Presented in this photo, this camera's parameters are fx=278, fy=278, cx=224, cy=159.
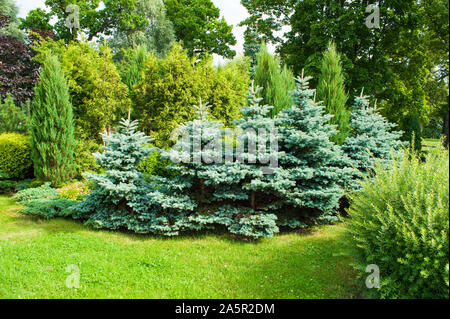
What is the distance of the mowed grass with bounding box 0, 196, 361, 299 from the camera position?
3.49 metres

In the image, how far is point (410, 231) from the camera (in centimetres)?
293

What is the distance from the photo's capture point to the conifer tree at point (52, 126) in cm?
716

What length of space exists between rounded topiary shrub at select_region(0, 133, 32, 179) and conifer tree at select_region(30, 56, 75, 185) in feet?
3.82

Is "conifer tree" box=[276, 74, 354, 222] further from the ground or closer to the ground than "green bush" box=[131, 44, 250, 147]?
closer to the ground

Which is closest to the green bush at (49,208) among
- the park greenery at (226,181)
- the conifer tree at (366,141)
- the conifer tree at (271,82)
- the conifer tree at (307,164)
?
the park greenery at (226,181)

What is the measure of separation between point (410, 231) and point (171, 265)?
3.07 metres

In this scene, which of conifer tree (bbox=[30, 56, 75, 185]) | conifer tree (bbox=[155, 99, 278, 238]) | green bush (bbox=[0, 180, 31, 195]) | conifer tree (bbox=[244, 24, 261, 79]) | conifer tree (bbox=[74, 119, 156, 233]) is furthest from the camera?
conifer tree (bbox=[244, 24, 261, 79])

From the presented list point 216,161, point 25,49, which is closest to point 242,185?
point 216,161

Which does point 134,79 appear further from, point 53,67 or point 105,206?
point 105,206

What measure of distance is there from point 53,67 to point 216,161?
5337mm

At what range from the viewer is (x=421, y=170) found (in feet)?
10.6

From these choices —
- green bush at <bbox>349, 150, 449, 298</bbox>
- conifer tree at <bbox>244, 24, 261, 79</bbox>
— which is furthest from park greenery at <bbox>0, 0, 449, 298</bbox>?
conifer tree at <bbox>244, 24, 261, 79</bbox>

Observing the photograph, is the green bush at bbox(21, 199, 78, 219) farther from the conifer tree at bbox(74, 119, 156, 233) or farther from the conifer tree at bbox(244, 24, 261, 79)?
the conifer tree at bbox(244, 24, 261, 79)

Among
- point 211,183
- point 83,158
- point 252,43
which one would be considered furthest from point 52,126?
point 252,43
